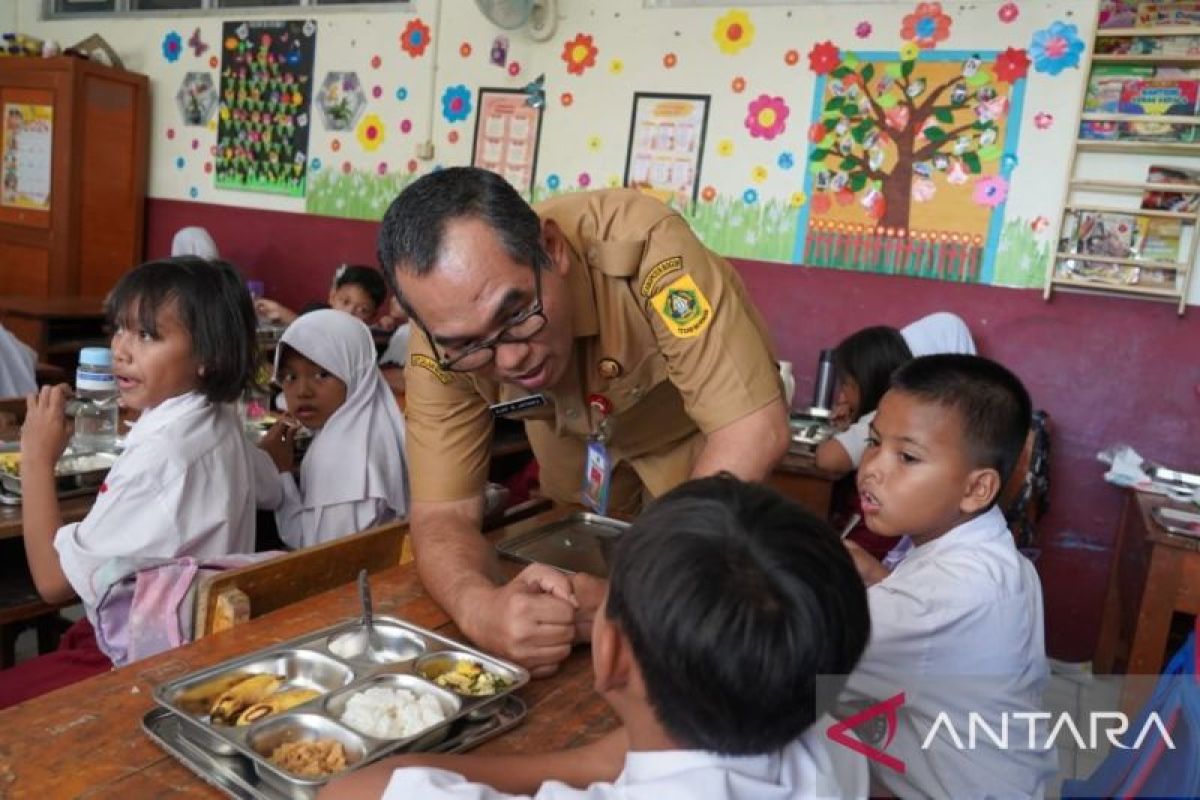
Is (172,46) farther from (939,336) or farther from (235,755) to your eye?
(235,755)

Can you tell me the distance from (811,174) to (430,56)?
2.17 meters

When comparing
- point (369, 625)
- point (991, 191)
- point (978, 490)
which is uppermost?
point (991, 191)

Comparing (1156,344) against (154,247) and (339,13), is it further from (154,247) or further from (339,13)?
(154,247)

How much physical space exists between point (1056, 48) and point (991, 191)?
1.83ft

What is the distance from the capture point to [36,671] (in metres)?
1.62

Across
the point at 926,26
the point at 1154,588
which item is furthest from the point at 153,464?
the point at 926,26

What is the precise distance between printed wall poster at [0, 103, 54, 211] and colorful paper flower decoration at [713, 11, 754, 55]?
412 cm

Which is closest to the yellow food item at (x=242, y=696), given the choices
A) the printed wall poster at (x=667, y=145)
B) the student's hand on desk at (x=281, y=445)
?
the student's hand on desk at (x=281, y=445)

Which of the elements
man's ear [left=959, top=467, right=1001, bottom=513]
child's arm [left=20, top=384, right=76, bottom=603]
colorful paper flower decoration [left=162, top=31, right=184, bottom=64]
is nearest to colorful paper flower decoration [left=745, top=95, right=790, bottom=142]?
man's ear [left=959, top=467, right=1001, bottom=513]

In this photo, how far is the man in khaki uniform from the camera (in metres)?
1.23

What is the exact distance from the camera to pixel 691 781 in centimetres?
75

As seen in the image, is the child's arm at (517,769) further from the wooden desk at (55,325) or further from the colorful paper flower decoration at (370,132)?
the colorful paper flower decoration at (370,132)

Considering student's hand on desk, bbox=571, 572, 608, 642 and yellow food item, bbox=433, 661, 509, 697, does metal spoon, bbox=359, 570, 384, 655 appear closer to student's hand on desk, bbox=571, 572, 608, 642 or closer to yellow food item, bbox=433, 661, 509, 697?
yellow food item, bbox=433, 661, 509, 697

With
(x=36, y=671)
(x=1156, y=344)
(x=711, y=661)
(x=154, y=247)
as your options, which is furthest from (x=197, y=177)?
(x=711, y=661)
